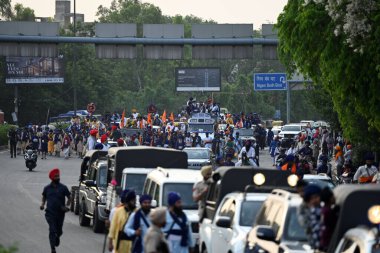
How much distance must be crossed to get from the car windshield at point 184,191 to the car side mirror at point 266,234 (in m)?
7.73

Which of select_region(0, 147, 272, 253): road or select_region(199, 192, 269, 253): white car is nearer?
select_region(199, 192, 269, 253): white car

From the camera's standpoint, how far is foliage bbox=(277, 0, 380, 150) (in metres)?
29.0

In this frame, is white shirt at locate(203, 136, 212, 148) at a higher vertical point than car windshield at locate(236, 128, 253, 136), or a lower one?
lower

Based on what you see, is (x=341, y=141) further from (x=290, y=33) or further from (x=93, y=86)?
(x=93, y=86)

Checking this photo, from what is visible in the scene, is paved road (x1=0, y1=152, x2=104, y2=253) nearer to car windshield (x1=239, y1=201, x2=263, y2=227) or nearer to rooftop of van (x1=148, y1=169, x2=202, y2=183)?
rooftop of van (x1=148, y1=169, x2=202, y2=183)

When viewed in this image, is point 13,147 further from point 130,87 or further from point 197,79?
point 130,87

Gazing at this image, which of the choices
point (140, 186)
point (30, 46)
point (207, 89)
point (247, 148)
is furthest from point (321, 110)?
point (207, 89)

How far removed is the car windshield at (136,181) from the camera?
2673 cm

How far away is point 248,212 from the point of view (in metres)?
18.5

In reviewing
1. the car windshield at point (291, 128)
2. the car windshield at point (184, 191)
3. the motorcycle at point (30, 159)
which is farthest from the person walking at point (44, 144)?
the car windshield at point (184, 191)

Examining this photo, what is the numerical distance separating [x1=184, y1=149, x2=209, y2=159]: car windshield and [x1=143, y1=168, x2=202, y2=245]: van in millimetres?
26209

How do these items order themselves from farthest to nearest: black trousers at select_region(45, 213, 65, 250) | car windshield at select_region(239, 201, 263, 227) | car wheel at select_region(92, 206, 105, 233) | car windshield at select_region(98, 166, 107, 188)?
car windshield at select_region(98, 166, 107, 188), car wheel at select_region(92, 206, 105, 233), black trousers at select_region(45, 213, 65, 250), car windshield at select_region(239, 201, 263, 227)

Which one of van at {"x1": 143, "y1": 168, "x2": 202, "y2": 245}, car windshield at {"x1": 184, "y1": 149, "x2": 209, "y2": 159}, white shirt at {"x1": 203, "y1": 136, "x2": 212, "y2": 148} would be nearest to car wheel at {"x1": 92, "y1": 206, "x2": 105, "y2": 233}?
van at {"x1": 143, "y1": 168, "x2": 202, "y2": 245}

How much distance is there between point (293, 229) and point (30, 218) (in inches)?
706
